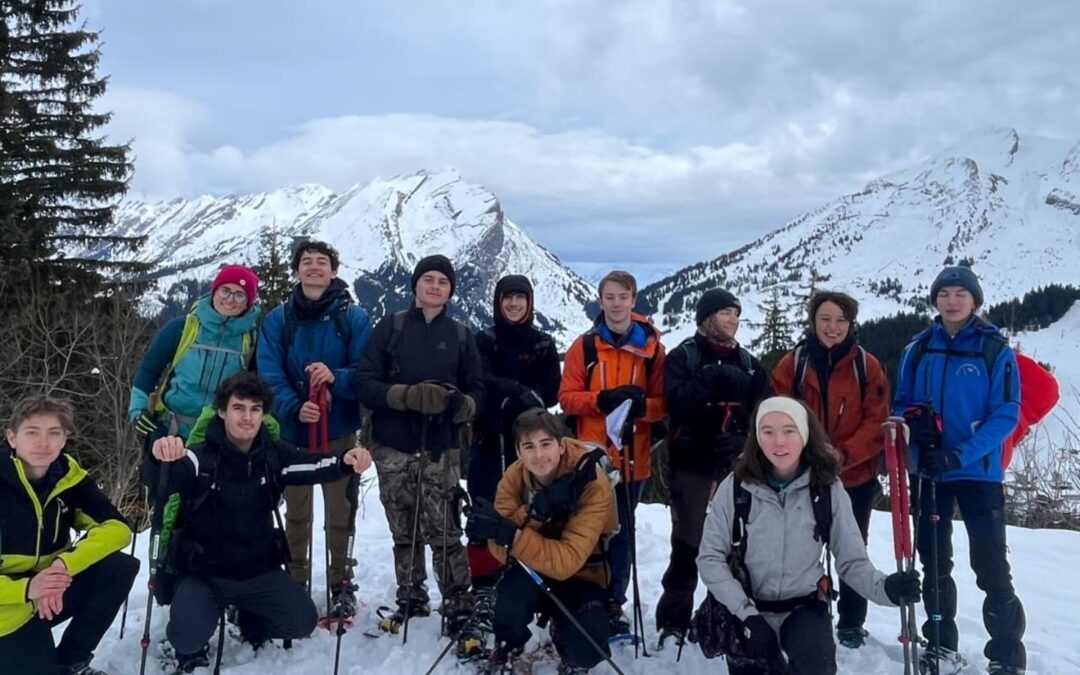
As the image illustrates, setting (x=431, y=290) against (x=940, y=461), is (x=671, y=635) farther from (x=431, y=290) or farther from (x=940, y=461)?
(x=431, y=290)

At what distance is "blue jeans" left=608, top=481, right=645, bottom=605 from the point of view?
570 centimetres

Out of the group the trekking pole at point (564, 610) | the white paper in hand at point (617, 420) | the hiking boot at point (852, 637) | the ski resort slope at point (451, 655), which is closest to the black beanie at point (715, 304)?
the white paper in hand at point (617, 420)

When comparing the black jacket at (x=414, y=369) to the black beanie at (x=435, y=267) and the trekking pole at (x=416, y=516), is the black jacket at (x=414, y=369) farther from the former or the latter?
the black beanie at (x=435, y=267)

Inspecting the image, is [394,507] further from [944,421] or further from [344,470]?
[944,421]

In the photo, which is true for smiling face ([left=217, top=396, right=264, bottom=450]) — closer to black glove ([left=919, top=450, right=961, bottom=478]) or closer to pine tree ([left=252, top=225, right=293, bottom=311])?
black glove ([left=919, top=450, right=961, bottom=478])

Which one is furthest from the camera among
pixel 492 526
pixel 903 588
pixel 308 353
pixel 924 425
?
pixel 308 353

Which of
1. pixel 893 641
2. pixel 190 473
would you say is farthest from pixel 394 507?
pixel 893 641

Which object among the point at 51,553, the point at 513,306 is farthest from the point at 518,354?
the point at 51,553

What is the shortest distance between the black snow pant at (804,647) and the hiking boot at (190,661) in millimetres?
3447

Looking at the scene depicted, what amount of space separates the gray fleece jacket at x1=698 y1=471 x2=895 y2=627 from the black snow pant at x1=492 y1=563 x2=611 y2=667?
33.4 inches

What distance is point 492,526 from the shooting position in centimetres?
473

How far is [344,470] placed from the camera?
5.25 metres

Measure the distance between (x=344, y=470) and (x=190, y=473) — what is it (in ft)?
3.22

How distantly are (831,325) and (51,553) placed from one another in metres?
5.31
